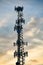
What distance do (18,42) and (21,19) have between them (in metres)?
12.2

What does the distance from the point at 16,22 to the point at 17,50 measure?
14.7m

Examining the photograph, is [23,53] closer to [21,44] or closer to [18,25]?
[21,44]

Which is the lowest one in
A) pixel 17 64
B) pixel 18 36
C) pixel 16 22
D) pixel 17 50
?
pixel 17 64

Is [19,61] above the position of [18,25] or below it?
below

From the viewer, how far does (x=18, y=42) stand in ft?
336

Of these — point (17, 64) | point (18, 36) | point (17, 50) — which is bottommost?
point (17, 64)

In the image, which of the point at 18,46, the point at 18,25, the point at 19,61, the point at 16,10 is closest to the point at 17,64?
the point at 19,61

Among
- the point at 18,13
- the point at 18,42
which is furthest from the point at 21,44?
the point at 18,13

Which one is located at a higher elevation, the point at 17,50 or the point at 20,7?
the point at 20,7

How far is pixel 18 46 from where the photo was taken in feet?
335

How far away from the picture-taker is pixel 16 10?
10244 centimetres

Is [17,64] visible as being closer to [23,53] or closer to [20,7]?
[23,53]

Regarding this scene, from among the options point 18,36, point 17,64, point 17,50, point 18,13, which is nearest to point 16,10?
point 18,13

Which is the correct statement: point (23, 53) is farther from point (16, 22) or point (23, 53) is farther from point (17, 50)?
point (16, 22)
